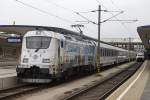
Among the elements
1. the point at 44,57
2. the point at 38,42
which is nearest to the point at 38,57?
the point at 44,57

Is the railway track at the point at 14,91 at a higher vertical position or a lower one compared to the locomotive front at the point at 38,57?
lower

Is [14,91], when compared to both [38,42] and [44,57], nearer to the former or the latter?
[44,57]

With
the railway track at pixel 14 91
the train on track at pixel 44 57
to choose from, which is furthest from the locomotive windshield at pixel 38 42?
the railway track at pixel 14 91

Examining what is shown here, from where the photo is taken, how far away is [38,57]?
75.0ft

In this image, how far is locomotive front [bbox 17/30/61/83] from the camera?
882 inches

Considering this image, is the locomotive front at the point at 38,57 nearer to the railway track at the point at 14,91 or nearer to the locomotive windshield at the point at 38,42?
the locomotive windshield at the point at 38,42

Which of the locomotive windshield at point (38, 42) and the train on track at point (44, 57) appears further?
the locomotive windshield at point (38, 42)

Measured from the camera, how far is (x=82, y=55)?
31266mm

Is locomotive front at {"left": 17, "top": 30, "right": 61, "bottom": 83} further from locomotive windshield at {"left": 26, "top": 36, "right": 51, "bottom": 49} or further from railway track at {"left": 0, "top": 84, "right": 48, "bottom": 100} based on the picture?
railway track at {"left": 0, "top": 84, "right": 48, "bottom": 100}

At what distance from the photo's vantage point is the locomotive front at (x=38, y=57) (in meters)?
22.4

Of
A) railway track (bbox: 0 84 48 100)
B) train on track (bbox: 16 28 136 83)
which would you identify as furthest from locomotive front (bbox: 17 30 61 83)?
railway track (bbox: 0 84 48 100)

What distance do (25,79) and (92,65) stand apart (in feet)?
49.7

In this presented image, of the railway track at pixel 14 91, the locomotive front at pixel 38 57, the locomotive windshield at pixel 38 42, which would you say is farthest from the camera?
the locomotive windshield at pixel 38 42

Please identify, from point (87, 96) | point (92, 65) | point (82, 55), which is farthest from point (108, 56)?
point (87, 96)
